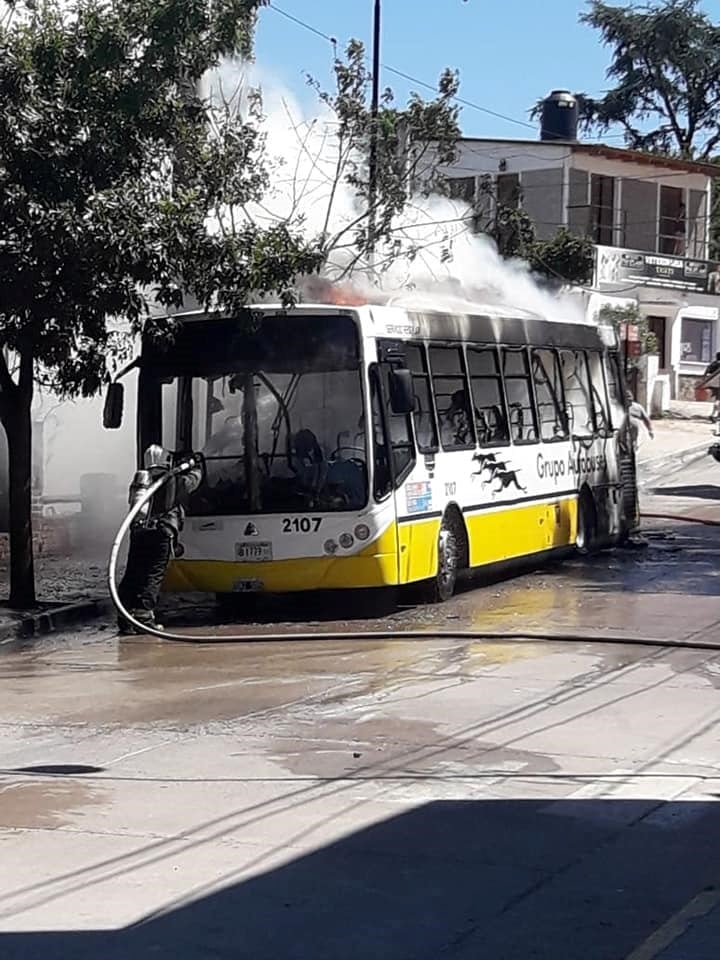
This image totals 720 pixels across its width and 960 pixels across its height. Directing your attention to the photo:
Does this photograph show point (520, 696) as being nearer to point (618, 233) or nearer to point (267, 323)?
point (267, 323)

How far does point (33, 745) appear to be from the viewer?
962cm

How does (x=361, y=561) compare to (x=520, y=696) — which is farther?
(x=361, y=561)

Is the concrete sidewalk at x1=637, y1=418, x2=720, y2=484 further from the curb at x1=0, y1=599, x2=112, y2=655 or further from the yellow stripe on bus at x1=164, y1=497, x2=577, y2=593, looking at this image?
the curb at x1=0, y1=599, x2=112, y2=655

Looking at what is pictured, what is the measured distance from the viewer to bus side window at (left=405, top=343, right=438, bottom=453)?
1538 centimetres

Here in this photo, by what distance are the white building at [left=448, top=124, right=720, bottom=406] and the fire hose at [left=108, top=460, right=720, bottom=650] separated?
1009 inches

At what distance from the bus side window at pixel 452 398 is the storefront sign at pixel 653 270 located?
2431 centimetres

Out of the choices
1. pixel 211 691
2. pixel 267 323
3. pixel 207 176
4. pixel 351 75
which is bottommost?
pixel 211 691

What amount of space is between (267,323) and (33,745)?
20.5ft

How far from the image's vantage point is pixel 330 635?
13.8m

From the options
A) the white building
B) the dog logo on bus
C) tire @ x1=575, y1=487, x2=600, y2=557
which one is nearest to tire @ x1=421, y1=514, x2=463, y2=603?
the dog logo on bus

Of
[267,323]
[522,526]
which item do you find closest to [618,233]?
[522,526]

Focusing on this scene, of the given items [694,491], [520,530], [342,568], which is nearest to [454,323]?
[520,530]

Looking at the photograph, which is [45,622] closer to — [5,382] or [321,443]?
[5,382]

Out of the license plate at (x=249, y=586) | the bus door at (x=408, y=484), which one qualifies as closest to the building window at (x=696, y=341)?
the bus door at (x=408, y=484)
